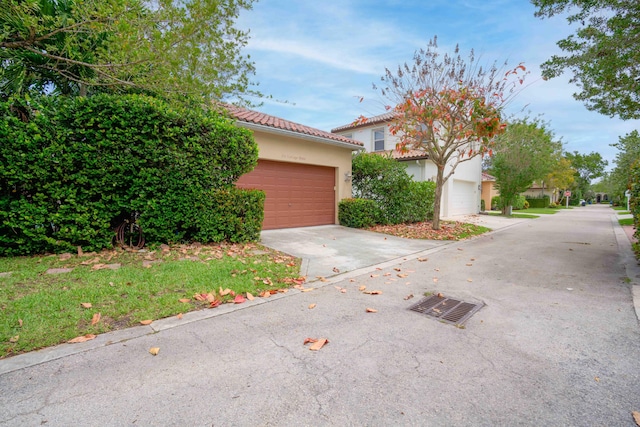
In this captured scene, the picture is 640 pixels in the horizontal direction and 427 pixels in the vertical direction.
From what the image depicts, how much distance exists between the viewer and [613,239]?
947 centimetres

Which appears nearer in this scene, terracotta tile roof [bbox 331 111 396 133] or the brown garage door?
the brown garage door

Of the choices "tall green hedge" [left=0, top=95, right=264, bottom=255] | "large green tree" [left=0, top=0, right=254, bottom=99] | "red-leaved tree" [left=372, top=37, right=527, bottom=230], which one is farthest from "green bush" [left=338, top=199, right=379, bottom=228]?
"large green tree" [left=0, top=0, right=254, bottom=99]

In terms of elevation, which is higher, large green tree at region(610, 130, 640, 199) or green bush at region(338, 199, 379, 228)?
large green tree at region(610, 130, 640, 199)

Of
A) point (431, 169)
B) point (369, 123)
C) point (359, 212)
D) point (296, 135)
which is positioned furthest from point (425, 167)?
point (296, 135)

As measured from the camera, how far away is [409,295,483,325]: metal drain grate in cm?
340

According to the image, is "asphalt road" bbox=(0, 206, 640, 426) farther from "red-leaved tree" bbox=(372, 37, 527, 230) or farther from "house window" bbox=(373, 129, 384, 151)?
"house window" bbox=(373, 129, 384, 151)

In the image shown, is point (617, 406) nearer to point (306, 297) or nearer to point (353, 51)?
point (306, 297)

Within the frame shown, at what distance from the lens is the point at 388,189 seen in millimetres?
11477

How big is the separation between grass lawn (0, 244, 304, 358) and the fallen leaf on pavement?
148 cm

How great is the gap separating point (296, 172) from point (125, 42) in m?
6.91

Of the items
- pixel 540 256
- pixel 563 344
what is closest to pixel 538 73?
pixel 540 256

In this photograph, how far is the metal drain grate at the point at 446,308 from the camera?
3.40m

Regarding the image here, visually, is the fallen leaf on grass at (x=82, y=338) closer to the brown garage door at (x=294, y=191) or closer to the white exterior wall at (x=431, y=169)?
the brown garage door at (x=294, y=191)

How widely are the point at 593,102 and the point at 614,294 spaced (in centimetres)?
675
